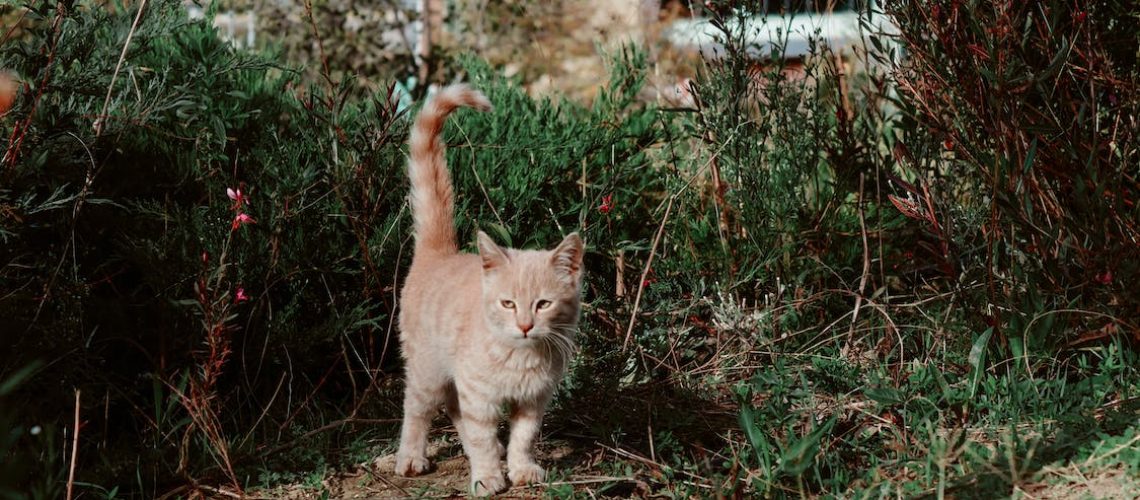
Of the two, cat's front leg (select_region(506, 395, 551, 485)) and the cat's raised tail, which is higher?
the cat's raised tail

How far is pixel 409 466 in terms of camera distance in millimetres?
3238

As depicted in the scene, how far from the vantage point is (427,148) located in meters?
3.46

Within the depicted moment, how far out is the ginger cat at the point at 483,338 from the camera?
305 centimetres

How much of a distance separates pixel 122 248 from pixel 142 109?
48cm

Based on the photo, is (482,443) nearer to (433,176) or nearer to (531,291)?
(531,291)

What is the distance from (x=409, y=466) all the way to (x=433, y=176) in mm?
983

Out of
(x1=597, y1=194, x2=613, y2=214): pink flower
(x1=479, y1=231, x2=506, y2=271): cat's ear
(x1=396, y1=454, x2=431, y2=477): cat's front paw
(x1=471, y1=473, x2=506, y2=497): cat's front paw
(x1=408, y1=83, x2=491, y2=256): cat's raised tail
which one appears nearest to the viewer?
(x1=471, y1=473, x2=506, y2=497): cat's front paw

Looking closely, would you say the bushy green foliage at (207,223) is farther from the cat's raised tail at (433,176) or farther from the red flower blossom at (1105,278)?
the red flower blossom at (1105,278)

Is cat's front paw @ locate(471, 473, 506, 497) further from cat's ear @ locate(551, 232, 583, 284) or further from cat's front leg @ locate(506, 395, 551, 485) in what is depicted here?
cat's ear @ locate(551, 232, 583, 284)

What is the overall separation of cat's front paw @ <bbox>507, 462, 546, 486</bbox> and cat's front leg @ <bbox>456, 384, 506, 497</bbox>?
0.04m

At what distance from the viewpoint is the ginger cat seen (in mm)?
3047

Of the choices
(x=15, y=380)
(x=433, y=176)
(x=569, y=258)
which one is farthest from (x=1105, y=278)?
(x=15, y=380)

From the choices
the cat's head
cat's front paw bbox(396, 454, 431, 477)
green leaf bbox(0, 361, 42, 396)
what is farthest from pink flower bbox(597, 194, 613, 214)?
green leaf bbox(0, 361, 42, 396)

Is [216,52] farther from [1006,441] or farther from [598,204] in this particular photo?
[1006,441]
